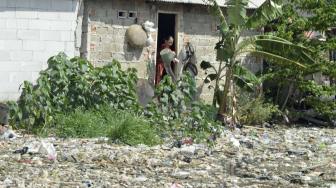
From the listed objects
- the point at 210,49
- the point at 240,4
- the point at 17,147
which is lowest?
the point at 17,147

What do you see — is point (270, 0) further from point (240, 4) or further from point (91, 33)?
point (91, 33)

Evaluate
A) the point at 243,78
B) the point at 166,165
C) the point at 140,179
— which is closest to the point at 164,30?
the point at 243,78

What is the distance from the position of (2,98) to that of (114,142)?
8.53 ft

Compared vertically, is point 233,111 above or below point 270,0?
below

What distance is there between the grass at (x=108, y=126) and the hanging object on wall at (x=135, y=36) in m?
2.46

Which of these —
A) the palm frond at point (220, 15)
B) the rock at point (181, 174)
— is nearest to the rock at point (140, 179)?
the rock at point (181, 174)

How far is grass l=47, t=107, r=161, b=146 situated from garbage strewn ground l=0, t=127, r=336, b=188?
236 mm

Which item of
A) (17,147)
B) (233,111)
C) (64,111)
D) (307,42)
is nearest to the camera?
(17,147)

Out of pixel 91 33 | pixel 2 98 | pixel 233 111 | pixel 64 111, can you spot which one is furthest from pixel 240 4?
pixel 2 98

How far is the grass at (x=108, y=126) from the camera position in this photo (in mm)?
9156

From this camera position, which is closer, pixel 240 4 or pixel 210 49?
pixel 240 4

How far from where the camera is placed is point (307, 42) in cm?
1316

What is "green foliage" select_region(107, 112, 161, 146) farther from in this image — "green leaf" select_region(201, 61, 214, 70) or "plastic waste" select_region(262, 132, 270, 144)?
"green leaf" select_region(201, 61, 214, 70)

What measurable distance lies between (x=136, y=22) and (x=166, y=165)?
528 cm
